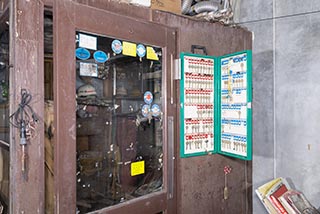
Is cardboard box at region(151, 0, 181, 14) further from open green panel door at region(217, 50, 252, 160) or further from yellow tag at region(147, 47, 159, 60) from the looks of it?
open green panel door at region(217, 50, 252, 160)

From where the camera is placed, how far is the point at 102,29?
1464 millimetres

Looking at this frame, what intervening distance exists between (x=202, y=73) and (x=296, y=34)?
2.69 ft

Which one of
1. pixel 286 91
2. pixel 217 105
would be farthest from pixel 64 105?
pixel 286 91

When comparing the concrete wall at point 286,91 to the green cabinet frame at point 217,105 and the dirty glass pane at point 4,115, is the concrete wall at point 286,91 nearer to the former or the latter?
the green cabinet frame at point 217,105

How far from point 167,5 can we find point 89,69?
2.60 ft

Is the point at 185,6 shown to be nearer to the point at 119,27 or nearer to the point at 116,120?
the point at 119,27

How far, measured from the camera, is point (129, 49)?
1636 mm

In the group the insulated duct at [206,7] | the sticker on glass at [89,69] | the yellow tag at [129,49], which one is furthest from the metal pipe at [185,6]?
the sticker on glass at [89,69]

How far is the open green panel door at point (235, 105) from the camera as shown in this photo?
188cm

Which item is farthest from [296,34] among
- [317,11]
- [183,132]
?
[183,132]

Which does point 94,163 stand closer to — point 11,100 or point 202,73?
point 11,100

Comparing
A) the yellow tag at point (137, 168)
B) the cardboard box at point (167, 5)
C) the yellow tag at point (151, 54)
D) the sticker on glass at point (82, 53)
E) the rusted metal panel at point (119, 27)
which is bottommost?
the yellow tag at point (137, 168)

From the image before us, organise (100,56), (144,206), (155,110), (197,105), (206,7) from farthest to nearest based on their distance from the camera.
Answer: (206,7) → (197,105) → (155,110) → (144,206) → (100,56)

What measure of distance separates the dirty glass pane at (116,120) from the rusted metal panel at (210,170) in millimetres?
257
